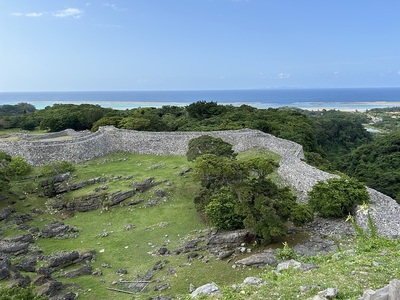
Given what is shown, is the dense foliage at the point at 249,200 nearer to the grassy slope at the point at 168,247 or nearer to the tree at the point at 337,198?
the tree at the point at 337,198

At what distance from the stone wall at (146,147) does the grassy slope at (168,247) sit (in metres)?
2.43

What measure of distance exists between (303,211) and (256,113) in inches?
1403

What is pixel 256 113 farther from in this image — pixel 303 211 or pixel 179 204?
pixel 303 211

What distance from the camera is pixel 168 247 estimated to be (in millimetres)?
17641

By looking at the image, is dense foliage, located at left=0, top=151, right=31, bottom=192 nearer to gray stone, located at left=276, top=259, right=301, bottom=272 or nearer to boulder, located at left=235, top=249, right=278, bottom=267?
boulder, located at left=235, top=249, right=278, bottom=267

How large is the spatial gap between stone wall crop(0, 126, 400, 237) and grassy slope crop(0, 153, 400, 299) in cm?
243

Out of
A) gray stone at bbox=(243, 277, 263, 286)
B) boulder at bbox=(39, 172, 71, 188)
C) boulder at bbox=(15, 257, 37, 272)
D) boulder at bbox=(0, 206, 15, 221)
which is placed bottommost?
boulder at bbox=(15, 257, 37, 272)

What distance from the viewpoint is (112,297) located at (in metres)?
13.8

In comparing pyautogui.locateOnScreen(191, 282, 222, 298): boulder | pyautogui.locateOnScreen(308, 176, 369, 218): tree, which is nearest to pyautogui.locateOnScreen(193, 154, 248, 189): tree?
pyautogui.locateOnScreen(308, 176, 369, 218): tree

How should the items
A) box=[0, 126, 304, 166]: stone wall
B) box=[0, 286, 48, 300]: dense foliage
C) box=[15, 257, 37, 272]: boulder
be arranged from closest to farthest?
1. box=[0, 286, 48, 300]: dense foliage
2. box=[15, 257, 37, 272]: boulder
3. box=[0, 126, 304, 166]: stone wall

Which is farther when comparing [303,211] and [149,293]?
[303,211]

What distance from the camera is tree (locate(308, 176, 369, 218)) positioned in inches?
678

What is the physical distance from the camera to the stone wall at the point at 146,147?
77.0 feet

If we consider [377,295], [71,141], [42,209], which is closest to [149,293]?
[377,295]
